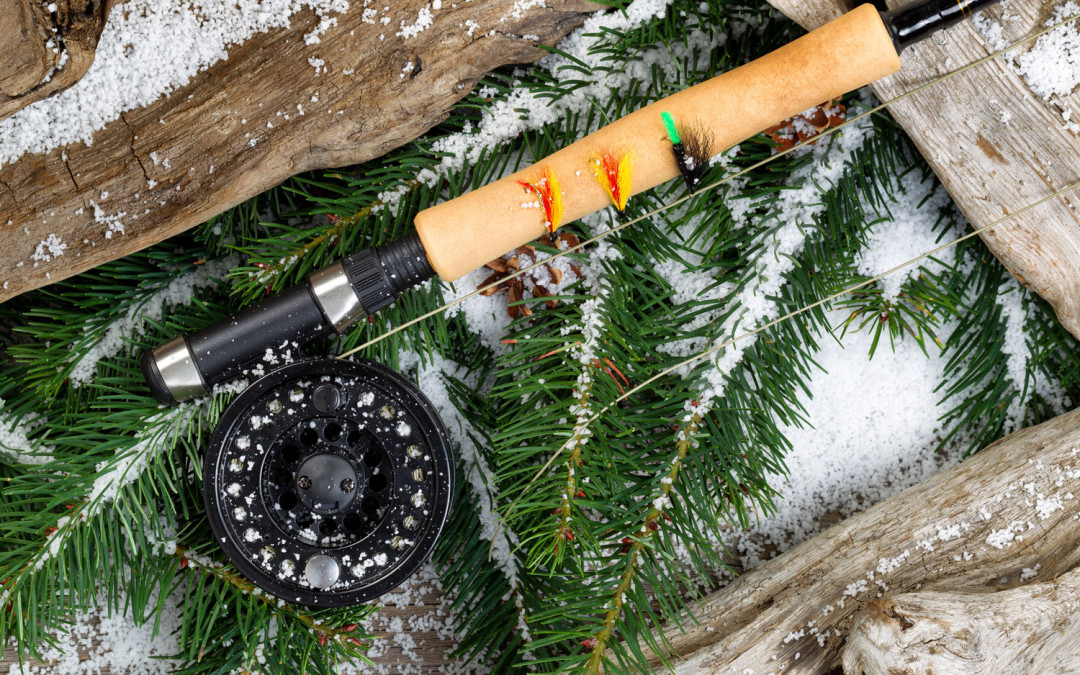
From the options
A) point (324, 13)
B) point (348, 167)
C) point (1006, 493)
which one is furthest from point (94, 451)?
point (1006, 493)

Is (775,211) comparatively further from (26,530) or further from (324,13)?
(26,530)

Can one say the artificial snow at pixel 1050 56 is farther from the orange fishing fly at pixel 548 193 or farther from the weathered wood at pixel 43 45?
the weathered wood at pixel 43 45

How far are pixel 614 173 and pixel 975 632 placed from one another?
691 mm

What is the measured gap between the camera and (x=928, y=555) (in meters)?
0.96

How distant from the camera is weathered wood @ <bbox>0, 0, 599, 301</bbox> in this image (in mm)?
865

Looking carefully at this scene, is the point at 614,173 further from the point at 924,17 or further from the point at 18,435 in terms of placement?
the point at 18,435

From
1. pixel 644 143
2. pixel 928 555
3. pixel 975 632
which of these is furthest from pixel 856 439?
pixel 644 143

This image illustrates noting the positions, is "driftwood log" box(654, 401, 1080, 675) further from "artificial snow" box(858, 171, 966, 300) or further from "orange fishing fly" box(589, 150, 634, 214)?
"orange fishing fly" box(589, 150, 634, 214)

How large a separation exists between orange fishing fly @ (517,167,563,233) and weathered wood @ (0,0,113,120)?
0.54 meters

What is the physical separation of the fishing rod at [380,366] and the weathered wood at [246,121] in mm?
148

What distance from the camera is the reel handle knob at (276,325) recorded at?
0.88 m

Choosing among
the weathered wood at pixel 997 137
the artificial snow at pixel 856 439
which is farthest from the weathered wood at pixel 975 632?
the weathered wood at pixel 997 137

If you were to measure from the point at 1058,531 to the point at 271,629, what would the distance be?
1.05 metres

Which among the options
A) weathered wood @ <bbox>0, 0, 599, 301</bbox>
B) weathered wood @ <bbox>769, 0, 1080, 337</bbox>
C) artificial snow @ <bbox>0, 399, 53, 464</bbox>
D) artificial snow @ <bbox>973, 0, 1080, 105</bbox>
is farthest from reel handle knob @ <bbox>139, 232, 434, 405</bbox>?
artificial snow @ <bbox>973, 0, 1080, 105</bbox>
